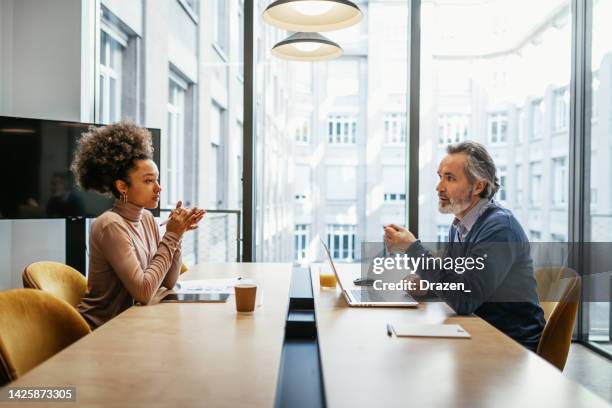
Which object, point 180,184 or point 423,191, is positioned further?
point 180,184

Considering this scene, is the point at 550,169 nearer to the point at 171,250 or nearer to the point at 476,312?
the point at 476,312

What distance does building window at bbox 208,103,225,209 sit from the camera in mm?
4898

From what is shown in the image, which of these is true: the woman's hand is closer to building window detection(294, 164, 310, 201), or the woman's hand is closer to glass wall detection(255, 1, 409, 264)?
glass wall detection(255, 1, 409, 264)

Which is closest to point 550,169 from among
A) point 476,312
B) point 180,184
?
point 476,312

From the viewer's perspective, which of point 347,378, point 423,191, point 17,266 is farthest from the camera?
point 423,191

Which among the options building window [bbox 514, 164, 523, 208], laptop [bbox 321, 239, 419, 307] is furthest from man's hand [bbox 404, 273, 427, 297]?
building window [bbox 514, 164, 523, 208]

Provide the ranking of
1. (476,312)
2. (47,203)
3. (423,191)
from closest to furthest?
(476,312), (47,203), (423,191)

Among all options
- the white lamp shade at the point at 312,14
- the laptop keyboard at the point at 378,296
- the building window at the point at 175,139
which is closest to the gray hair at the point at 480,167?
the laptop keyboard at the point at 378,296

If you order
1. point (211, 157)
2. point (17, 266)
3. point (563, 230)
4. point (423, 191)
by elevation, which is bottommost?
point (17, 266)

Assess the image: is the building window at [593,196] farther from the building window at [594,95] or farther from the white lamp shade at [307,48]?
the white lamp shade at [307,48]

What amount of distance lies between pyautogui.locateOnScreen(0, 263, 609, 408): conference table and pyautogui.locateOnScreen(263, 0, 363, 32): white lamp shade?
1.50 meters

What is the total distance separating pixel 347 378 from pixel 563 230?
3393 mm

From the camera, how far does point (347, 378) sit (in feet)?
3.55

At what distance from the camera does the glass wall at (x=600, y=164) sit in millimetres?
3432
